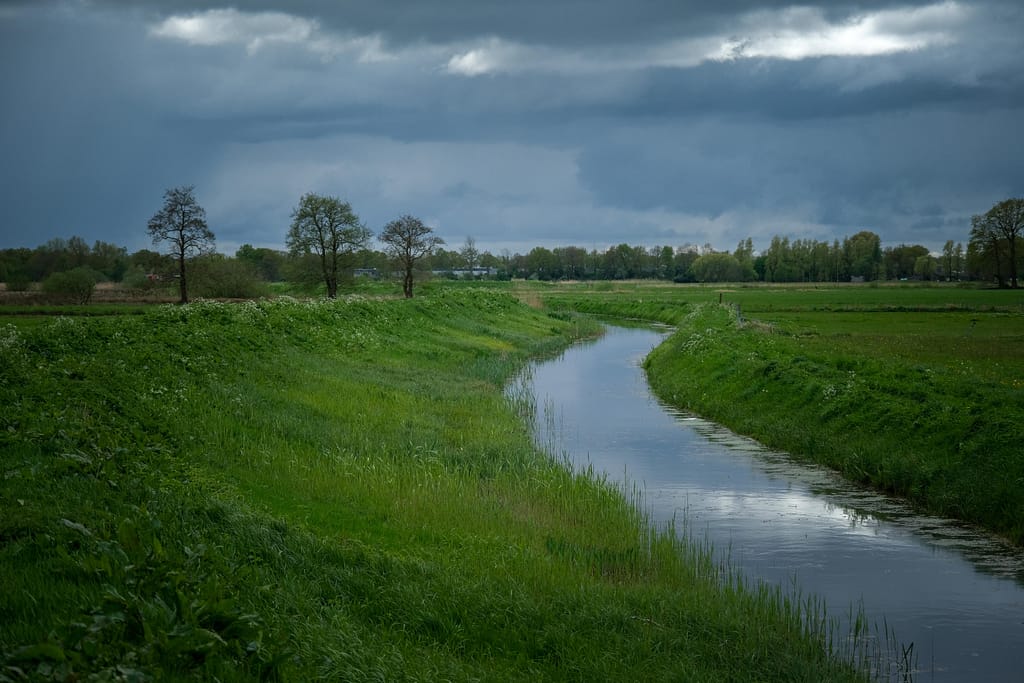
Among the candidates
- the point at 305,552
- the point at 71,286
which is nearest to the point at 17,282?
the point at 71,286

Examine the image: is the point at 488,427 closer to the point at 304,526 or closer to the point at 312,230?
the point at 304,526

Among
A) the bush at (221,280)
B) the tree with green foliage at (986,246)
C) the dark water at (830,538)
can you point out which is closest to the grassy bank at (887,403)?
the dark water at (830,538)

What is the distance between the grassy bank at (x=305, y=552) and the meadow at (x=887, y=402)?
225 inches

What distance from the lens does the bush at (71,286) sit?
5147 cm

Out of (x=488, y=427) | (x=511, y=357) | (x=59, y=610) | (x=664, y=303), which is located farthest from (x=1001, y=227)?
(x=59, y=610)

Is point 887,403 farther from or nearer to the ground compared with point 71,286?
nearer to the ground

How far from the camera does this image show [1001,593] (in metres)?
12.1

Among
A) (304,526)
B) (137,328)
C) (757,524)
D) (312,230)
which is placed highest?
(312,230)

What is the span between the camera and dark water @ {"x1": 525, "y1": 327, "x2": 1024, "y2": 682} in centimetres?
1071

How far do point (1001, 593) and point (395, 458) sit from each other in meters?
9.73

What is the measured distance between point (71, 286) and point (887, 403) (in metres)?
46.1

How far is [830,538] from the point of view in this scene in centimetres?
1471

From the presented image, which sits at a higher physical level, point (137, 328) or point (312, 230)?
point (312, 230)

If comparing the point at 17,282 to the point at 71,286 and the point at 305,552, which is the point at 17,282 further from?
the point at 305,552
